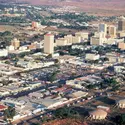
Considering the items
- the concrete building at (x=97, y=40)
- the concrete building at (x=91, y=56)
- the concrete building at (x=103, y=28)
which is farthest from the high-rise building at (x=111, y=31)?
the concrete building at (x=91, y=56)

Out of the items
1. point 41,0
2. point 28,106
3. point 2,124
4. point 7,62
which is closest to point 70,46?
point 7,62

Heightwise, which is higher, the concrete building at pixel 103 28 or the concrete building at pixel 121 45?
the concrete building at pixel 103 28

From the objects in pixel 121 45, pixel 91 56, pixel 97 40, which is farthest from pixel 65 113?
pixel 97 40

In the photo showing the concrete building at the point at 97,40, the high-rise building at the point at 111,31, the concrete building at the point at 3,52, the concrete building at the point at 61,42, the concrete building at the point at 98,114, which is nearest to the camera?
the concrete building at the point at 98,114

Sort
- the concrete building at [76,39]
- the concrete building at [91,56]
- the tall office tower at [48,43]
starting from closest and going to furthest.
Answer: the concrete building at [91,56]
the tall office tower at [48,43]
the concrete building at [76,39]

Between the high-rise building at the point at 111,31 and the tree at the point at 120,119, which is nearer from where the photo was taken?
the tree at the point at 120,119

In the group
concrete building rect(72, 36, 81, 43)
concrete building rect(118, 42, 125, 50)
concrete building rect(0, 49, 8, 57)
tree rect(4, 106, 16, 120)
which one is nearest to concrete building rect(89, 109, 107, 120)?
tree rect(4, 106, 16, 120)

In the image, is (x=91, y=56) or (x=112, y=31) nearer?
(x=91, y=56)

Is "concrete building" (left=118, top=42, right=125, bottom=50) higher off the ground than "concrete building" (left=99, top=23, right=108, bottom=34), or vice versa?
"concrete building" (left=99, top=23, right=108, bottom=34)

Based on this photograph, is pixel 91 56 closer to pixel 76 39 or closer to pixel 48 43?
pixel 48 43

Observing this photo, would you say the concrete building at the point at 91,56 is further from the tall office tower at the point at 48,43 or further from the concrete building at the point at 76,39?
the concrete building at the point at 76,39

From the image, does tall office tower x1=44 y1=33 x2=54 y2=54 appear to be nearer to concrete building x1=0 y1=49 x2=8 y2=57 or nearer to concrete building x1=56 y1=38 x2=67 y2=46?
concrete building x1=0 y1=49 x2=8 y2=57
